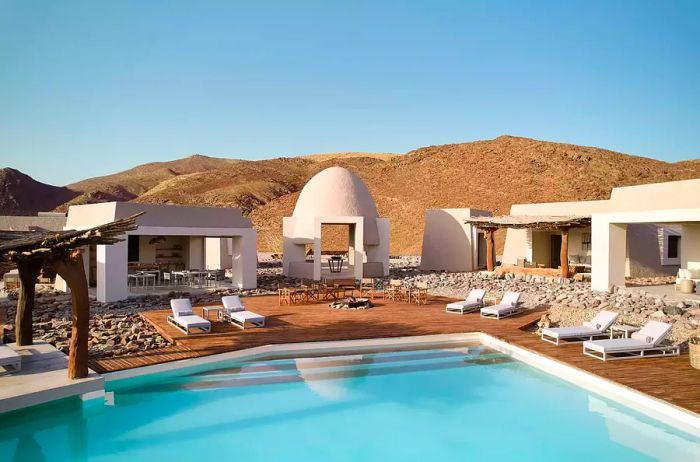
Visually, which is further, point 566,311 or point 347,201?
point 347,201

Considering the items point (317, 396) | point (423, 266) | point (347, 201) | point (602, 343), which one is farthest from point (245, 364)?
point (423, 266)

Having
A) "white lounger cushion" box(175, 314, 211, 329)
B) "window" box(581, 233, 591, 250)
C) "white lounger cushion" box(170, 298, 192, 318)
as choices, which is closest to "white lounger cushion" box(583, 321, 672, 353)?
"white lounger cushion" box(175, 314, 211, 329)

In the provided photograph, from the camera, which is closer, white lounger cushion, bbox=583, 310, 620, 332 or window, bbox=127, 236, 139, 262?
white lounger cushion, bbox=583, 310, 620, 332

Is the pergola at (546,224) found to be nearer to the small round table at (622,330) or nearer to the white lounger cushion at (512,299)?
the white lounger cushion at (512,299)

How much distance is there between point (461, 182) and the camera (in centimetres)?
6378

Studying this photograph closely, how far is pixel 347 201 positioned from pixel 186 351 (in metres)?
15.0

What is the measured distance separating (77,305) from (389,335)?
19.0ft

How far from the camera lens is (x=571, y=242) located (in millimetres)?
24625

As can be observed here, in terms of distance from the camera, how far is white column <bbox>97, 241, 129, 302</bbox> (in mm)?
15070

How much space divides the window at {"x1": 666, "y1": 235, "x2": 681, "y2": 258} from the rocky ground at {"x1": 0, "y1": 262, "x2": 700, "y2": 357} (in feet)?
27.4

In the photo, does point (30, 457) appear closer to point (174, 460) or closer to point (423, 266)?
point (174, 460)

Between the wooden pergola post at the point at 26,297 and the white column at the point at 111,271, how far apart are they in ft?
18.2

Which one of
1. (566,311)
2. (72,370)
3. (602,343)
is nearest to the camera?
(72,370)

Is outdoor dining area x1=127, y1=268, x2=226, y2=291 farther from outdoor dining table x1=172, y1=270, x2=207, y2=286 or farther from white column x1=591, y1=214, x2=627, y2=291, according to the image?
white column x1=591, y1=214, x2=627, y2=291
